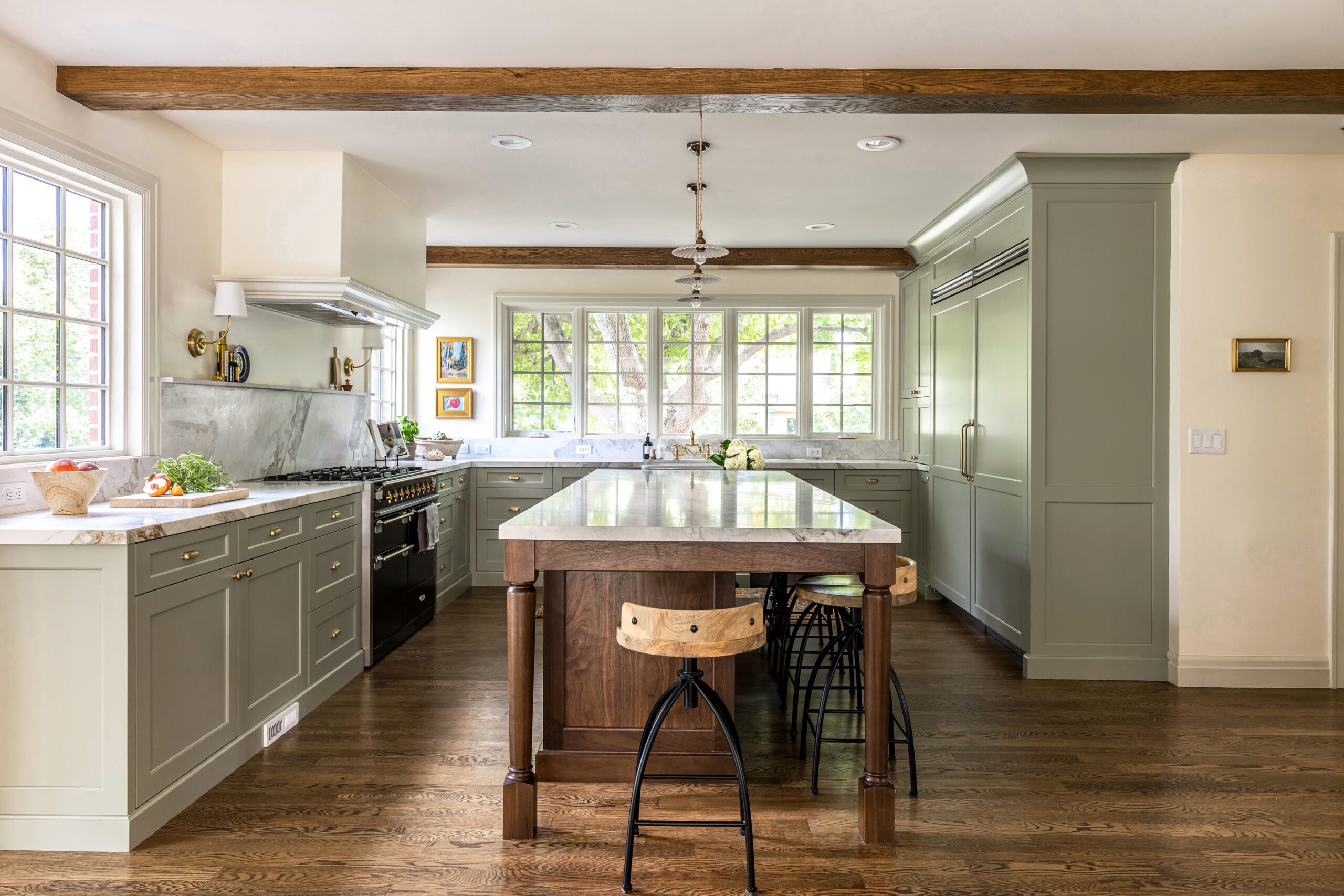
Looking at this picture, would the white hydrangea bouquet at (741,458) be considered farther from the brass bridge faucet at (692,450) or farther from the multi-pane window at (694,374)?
the multi-pane window at (694,374)

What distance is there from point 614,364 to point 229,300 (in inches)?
133

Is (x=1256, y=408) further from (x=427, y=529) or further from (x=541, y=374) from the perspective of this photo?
(x=541, y=374)

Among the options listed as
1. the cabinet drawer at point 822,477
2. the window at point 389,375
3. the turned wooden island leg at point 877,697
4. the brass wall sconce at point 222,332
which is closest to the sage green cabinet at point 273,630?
the brass wall sconce at point 222,332

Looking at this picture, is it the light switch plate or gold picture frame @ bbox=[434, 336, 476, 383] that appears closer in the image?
the light switch plate

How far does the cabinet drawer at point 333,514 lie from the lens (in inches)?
134

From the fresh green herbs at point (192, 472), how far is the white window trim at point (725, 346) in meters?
3.56

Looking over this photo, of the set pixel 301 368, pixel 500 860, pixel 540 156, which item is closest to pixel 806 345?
pixel 540 156

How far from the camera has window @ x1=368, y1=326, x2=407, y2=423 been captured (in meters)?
5.98

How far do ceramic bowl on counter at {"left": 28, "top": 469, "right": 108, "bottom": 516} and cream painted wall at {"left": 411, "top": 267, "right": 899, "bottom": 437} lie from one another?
3966 mm

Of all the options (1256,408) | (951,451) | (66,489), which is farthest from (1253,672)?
(66,489)

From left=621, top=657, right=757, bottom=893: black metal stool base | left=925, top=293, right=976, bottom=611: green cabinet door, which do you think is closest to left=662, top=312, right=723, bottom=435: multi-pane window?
left=925, top=293, right=976, bottom=611: green cabinet door

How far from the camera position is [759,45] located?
2734mm

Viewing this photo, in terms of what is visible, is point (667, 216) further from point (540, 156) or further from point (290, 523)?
point (290, 523)

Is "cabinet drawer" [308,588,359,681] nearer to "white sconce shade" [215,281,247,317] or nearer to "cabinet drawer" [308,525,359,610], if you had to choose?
"cabinet drawer" [308,525,359,610]
